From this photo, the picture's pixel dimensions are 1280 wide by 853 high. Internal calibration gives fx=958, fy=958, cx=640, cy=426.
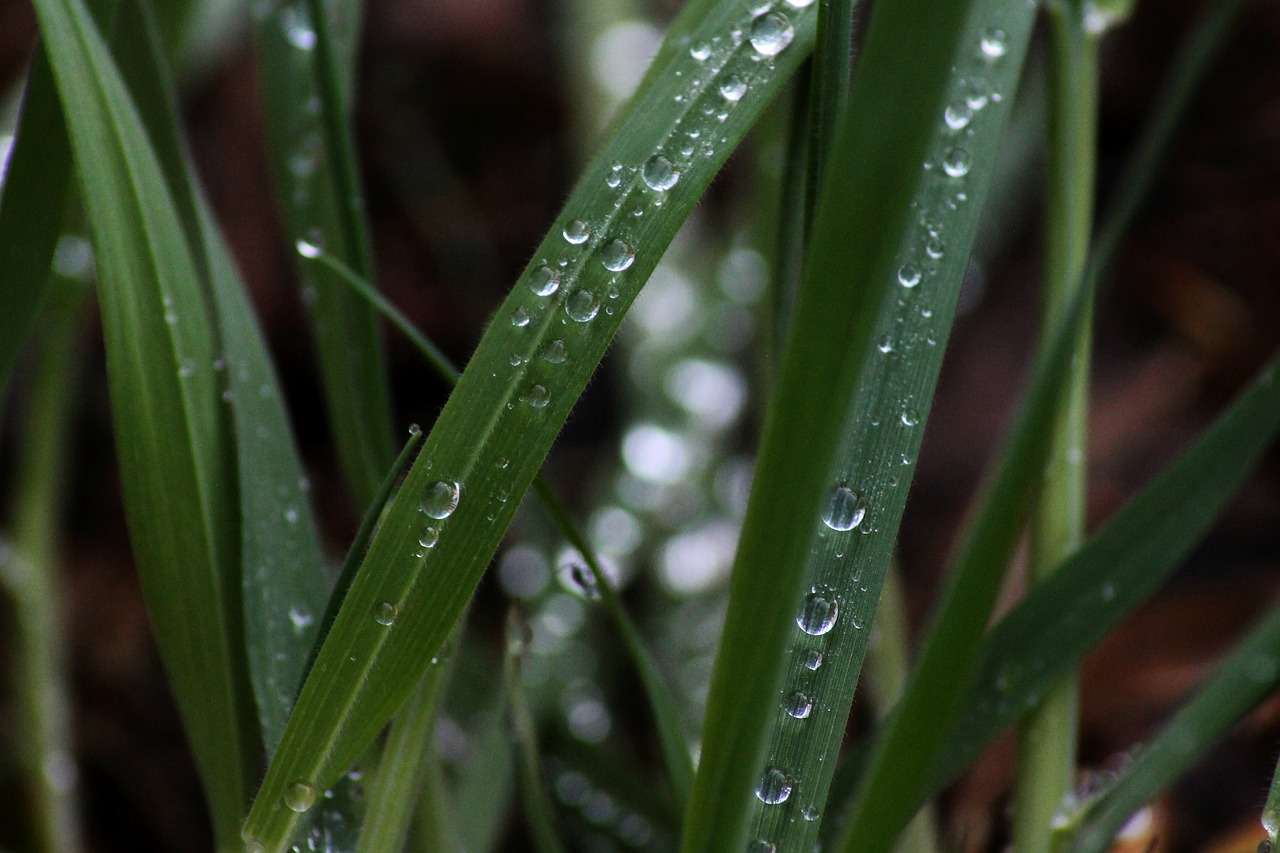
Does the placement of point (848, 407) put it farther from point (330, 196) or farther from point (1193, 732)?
point (330, 196)

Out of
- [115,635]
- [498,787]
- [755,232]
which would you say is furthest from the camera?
[115,635]

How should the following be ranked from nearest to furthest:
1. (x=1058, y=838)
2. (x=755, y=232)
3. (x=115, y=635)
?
(x=1058, y=838)
(x=755, y=232)
(x=115, y=635)

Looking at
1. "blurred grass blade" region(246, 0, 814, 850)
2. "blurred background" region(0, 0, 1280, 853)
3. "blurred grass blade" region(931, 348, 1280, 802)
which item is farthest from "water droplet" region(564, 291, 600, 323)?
"blurred background" region(0, 0, 1280, 853)

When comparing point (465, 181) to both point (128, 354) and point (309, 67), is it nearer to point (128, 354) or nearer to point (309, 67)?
point (309, 67)

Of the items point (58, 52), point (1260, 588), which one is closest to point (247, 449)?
point (58, 52)

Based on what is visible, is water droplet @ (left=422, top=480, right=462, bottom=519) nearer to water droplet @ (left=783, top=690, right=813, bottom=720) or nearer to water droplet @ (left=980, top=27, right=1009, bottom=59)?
water droplet @ (left=783, top=690, right=813, bottom=720)

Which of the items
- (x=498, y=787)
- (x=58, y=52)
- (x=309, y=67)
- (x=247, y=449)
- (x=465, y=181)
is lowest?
(x=498, y=787)

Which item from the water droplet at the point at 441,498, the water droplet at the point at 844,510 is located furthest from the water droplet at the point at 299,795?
the water droplet at the point at 844,510
